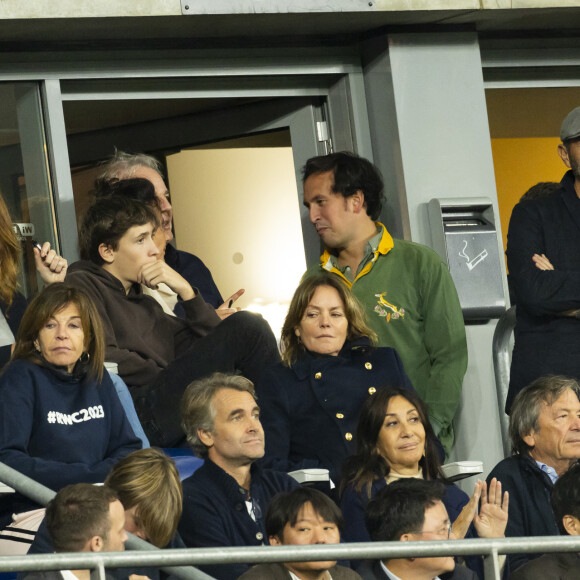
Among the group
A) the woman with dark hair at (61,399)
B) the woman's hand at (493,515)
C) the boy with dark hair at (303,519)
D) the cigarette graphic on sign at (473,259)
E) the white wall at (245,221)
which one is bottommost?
the woman's hand at (493,515)

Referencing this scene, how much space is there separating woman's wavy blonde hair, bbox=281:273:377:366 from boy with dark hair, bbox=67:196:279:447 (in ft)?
0.32

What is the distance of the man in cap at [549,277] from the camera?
6090mm

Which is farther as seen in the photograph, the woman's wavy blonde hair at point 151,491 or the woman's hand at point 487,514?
the woman's hand at point 487,514

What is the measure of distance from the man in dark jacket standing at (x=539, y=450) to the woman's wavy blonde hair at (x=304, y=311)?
26.3 inches

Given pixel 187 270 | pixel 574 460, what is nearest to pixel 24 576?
pixel 574 460

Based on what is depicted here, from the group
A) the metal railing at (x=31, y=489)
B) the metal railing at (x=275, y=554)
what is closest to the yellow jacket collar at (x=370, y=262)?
the metal railing at (x=31, y=489)

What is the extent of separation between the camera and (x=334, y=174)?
21.8ft

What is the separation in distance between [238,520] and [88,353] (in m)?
0.78

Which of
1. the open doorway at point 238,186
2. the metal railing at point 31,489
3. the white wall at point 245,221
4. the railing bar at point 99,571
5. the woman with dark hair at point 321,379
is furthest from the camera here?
the white wall at point 245,221

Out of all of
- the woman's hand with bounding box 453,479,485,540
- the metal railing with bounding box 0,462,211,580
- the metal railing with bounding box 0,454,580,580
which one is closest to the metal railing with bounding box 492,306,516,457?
the woman's hand with bounding box 453,479,485,540

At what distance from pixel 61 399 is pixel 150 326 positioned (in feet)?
3.58

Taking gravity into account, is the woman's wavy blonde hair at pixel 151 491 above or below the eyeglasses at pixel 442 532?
above

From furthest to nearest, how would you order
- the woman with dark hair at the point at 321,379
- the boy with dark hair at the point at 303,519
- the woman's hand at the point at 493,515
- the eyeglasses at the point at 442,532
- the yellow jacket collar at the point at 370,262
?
the yellow jacket collar at the point at 370,262 < the woman with dark hair at the point at 321,379 < the woman's hand at the point at 493,515 < the eyeglasses at the point at 442,532 < the boy with dark hair at the point at 303,519

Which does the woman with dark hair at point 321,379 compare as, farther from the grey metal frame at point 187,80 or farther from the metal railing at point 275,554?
the metal railing at point 275,554
